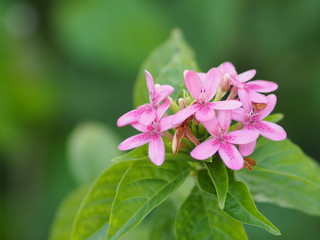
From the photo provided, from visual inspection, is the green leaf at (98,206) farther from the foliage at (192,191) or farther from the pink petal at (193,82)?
the pink petal at (193,82)

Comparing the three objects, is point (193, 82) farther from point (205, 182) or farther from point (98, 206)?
point (98, 206)

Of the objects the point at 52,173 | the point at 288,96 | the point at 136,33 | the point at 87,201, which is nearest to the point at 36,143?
the point at 52,173

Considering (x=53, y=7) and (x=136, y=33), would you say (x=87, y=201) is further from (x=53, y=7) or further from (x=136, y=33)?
(x=53, y=7)

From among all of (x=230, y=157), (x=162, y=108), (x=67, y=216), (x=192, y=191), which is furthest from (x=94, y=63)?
(x=230, y=157)

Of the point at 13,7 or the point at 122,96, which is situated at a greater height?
the point at 13,7

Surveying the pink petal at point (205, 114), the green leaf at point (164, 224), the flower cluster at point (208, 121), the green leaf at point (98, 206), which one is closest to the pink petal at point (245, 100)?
the flower cluster at point (208, 121)

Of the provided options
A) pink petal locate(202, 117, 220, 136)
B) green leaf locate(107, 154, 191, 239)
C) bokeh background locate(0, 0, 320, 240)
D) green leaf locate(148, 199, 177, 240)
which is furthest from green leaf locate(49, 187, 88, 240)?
bokeh background locate(0, 0, 320, 240)

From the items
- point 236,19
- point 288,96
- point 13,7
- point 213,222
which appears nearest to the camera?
point 213,222
